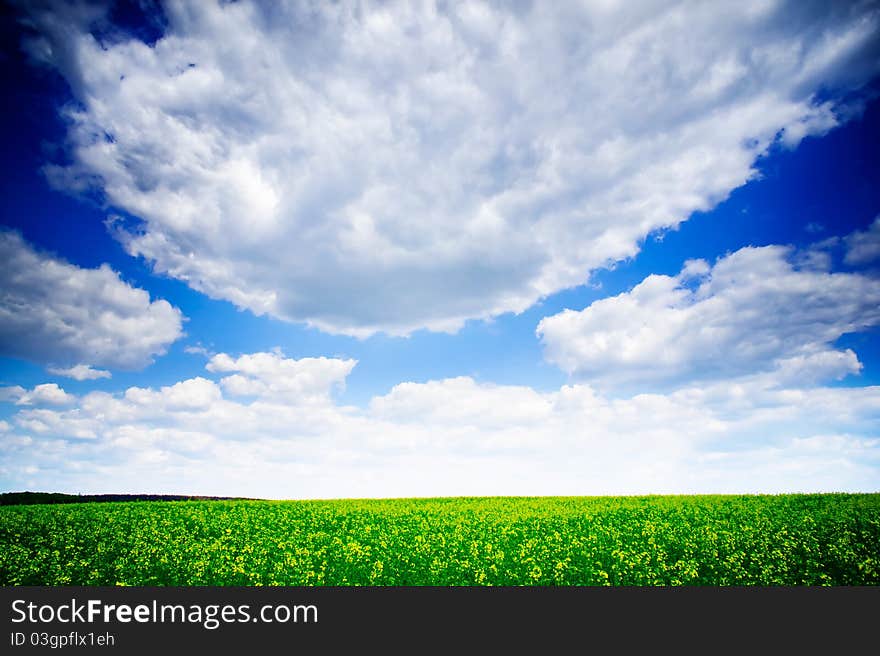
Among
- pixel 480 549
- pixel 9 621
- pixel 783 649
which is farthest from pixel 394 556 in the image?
pixel 783 649

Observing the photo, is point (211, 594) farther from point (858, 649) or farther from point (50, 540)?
point (858, 649)

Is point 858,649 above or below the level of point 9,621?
below

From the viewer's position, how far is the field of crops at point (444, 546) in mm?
19812

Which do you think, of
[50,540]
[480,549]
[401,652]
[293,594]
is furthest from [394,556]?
[50,540]

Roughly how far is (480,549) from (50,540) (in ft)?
80.6

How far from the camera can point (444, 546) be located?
79.6ft

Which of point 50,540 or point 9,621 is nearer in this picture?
point 9,621

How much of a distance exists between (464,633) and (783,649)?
9.77m

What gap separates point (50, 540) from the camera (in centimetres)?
2516

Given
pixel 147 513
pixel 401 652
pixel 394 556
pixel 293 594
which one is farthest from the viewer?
pixel 147 513

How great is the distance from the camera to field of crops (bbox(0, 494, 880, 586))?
65.0 ft

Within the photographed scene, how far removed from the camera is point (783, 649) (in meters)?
13.5

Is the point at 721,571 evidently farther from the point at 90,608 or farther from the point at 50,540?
the point at 50,540

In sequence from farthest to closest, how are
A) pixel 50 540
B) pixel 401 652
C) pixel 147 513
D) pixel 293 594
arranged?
pixel 147 513 → pixel 50 540 → pixel 293 594 → pixel 401 652
